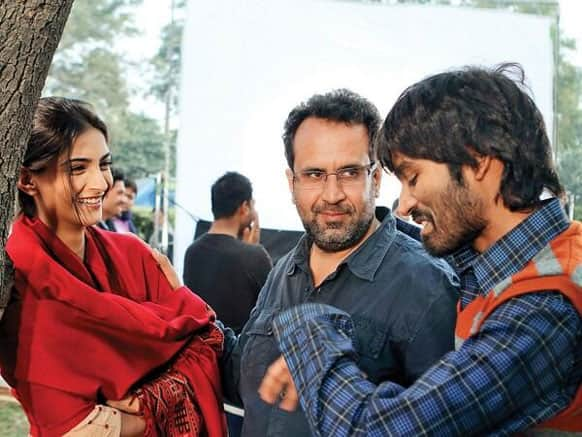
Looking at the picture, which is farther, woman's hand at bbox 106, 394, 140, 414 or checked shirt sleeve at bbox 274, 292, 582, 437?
woman's hand at bbox 106, 394, 140, 414

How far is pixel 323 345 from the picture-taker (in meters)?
1.35

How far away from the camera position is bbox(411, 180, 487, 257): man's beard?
140cm

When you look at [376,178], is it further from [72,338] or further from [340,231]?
[72,338]

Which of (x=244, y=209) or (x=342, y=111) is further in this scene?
(x=244, y=209)

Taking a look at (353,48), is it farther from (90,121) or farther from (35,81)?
(35,81)

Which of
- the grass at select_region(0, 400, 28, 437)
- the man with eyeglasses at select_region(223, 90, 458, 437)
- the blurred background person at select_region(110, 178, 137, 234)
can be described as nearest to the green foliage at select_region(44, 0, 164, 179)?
the blurred background person at select_region(110, 178, 137, 234)

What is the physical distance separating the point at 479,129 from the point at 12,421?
5.95 meters

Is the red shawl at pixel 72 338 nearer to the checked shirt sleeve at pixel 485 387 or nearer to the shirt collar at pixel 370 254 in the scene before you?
the shirt collar at pixel 370 254

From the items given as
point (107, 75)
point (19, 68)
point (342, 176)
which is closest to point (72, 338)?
point (19, 68)

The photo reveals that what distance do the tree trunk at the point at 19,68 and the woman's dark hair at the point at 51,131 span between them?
27 centimetres

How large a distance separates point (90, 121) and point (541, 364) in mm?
1455

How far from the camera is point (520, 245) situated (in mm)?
1385

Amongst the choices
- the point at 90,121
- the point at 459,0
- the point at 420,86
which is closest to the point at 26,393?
the point at 90,121

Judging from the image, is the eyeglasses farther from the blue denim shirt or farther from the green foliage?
the green foliage
